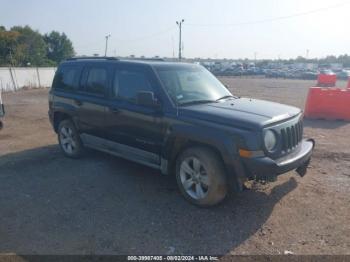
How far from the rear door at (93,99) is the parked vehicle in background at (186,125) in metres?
0.02

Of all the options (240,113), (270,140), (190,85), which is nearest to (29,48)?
(190,85)

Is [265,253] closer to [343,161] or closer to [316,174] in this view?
[316,174]

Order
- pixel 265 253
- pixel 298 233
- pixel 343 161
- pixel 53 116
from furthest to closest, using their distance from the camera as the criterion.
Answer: pixel 53 116 → pixel 343 161 → pixel 298 233 → pixel 265 253

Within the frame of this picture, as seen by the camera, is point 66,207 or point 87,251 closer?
point 87,251

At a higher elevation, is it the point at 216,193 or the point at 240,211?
the point at 216,193

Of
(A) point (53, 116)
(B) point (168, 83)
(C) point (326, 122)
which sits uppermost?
(B) point (168, 83)

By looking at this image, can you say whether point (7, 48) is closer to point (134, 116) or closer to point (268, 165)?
point (134, 116)

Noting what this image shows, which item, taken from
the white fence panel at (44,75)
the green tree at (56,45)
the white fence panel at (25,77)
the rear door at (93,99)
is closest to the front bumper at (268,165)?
the rear door at (93,99)

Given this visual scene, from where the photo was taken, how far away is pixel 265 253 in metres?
3.62

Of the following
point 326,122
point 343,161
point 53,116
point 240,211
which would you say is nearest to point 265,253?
point 240,211

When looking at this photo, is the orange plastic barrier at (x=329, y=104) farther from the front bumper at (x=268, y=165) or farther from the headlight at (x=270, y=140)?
the headlight at (x=270, y=140)

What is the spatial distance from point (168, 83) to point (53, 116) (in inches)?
130

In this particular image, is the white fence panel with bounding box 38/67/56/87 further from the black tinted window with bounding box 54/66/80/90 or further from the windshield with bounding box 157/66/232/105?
the windshield with bounding box 157/66/232/105

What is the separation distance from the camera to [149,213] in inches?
177
